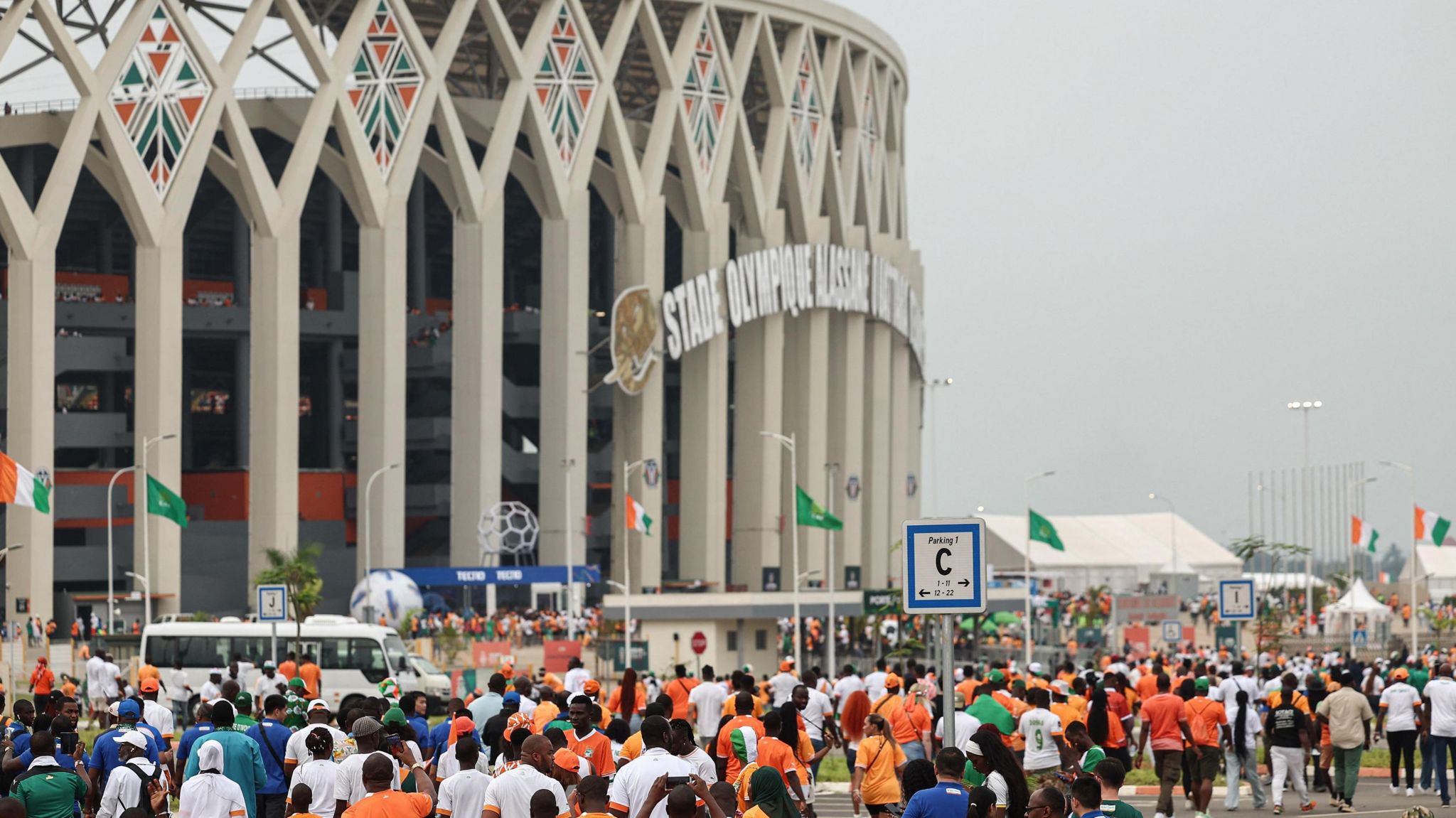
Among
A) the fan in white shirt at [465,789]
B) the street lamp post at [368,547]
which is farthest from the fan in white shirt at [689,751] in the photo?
the street lamp post at [368,547]

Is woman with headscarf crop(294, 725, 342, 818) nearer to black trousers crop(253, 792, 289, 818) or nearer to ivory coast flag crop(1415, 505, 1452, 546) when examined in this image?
black trousers crop(253, 792, 289, 818)

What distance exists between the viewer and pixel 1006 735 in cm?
1991

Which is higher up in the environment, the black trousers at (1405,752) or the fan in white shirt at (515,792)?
the fan in white shirt at (515,792)

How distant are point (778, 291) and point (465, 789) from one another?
69110 millimetres

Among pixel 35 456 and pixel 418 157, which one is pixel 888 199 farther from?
pixel 35 456

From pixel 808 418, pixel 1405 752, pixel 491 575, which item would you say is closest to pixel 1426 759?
pixel 1405 752

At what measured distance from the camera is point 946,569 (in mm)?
13703

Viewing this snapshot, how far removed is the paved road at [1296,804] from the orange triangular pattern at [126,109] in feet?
144

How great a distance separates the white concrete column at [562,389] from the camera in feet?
242

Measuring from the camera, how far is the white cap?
16203 millimetres

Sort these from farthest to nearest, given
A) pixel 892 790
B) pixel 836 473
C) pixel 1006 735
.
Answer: pixel 836 473
pixel 1006 735
pixel 892 790

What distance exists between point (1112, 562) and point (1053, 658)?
A: 244 ft

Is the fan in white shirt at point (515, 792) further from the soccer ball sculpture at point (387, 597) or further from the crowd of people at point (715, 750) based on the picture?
the soccer ball sculpture at point (387, 597)

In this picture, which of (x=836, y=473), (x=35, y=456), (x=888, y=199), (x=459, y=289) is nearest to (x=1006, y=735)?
(x=35, y=456)
